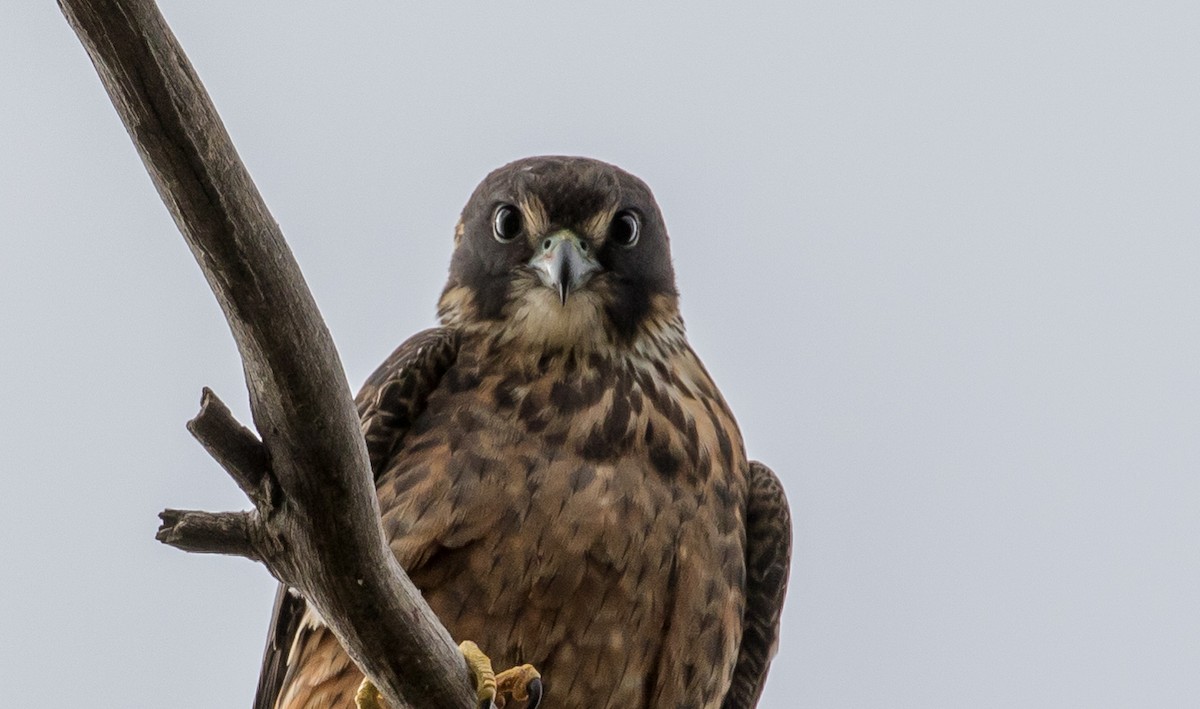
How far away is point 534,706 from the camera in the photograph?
3617 millimetres

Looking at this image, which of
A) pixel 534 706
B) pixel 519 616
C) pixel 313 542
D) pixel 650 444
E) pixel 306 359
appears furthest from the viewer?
pixel 650 444

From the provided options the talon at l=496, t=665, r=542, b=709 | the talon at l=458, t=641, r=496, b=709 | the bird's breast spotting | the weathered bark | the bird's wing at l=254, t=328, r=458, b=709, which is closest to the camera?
the weathered bark

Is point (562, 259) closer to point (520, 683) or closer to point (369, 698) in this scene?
point (520, 683)

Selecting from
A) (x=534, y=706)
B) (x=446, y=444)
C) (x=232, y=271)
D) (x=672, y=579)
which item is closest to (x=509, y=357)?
(x=446, y=444)

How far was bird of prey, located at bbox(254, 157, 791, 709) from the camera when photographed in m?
3.88

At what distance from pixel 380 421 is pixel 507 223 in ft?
2.26

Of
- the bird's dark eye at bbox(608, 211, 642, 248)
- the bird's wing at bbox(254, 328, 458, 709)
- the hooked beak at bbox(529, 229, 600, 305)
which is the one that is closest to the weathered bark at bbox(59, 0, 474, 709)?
the bird's wing at bbox(254, 328, 458, 709)

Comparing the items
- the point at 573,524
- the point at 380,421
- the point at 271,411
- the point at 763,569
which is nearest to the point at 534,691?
the point at 573,524

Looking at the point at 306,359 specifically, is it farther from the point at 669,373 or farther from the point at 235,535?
the point at 669,373

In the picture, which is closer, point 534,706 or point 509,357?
point 534,706

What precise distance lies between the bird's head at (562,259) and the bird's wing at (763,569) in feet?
1.92

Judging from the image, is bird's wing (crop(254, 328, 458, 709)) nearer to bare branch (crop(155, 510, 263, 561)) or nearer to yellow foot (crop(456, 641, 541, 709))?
yellow foot (crop(456, 641, 541, 709))

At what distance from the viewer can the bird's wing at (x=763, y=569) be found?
446 centimetres

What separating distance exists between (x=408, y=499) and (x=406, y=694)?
1019mm
